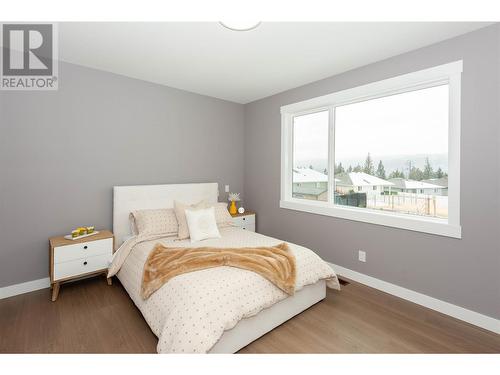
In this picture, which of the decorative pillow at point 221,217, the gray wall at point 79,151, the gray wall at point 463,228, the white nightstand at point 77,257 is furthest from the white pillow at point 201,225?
the gray wall at point 463,228

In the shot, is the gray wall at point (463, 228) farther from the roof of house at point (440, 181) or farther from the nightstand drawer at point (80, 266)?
the nightstand drawer at point (80, 266)

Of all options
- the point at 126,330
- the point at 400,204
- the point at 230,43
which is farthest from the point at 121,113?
the point at 400,204

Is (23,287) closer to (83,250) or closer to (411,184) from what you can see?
(83,250)

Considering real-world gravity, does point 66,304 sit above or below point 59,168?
below

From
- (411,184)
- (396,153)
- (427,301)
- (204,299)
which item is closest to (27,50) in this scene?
(204,299)

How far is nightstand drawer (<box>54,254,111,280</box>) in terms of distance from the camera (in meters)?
2.46

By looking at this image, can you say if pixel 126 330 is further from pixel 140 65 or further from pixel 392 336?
pixel 140 65

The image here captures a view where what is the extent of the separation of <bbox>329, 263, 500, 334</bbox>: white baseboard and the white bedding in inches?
27.2

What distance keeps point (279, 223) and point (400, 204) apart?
1.73m

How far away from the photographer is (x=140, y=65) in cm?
289

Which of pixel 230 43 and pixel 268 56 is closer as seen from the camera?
pixel 230 43

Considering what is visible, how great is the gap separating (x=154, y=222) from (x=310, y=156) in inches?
91.4

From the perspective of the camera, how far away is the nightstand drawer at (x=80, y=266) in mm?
2465

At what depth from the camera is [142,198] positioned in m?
3.30
